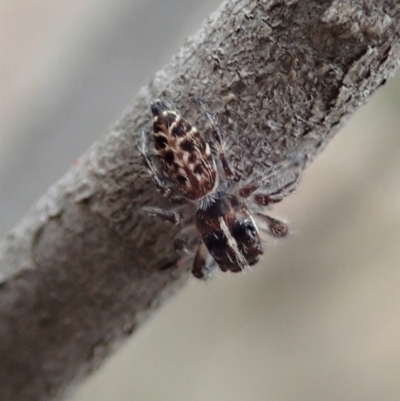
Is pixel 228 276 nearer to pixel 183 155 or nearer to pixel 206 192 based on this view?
pixel 206 192

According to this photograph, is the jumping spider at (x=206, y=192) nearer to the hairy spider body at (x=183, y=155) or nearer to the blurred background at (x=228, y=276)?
the hairy spider body at (x=183, y=155)

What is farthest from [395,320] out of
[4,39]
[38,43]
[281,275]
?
[4,39]

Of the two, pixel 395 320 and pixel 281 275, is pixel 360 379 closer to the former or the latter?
pixel 395 320

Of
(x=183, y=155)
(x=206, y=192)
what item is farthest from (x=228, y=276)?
(x=183, y=155)

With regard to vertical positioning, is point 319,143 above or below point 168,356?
above

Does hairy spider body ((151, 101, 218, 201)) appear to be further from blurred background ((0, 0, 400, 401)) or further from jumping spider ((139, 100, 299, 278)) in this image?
blurred background ((0, 0, 400, 401))

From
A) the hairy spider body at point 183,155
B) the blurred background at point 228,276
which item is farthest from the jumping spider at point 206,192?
the blurred background at point 228,276
